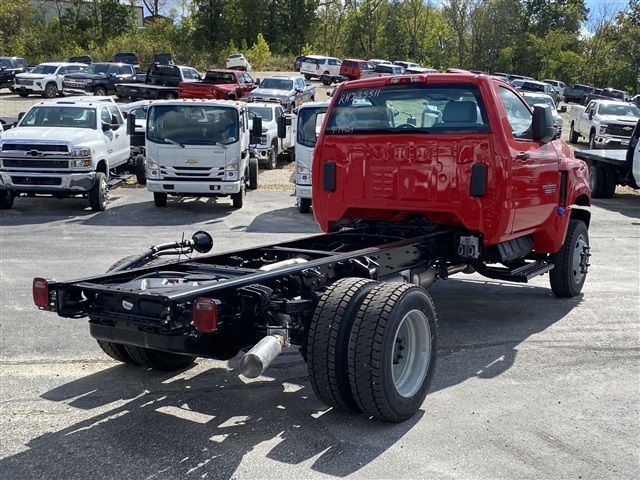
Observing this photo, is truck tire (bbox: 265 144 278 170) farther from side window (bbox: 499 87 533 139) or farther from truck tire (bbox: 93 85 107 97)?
truck tire (bbox: 93 85 107 97)

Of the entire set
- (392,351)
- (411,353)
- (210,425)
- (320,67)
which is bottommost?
(210,425)

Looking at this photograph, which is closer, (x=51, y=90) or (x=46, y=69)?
(x=51, y=90)

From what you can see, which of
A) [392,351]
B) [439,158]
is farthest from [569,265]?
[392,351]

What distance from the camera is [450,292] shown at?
902 centimetres

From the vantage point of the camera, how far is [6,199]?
15.6m

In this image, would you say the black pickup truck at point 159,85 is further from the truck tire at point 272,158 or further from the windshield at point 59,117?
the windshield at point 59,117

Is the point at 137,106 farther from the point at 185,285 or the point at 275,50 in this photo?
the point at 275,50

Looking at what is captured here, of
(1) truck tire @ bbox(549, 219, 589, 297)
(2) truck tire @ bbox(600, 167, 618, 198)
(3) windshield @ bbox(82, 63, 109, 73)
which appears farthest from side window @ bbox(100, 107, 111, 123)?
(3) windshield @ bbox(82, 63, 109, 73)

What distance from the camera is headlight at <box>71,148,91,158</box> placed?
15125 millimetres

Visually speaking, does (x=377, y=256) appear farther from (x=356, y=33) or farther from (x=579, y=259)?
(x=356, y=33)

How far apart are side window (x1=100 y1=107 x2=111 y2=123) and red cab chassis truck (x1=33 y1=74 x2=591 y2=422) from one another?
10.5 metres

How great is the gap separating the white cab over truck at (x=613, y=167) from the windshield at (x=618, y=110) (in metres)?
9.17

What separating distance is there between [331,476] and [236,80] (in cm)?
3199

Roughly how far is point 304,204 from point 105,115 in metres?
5.06
